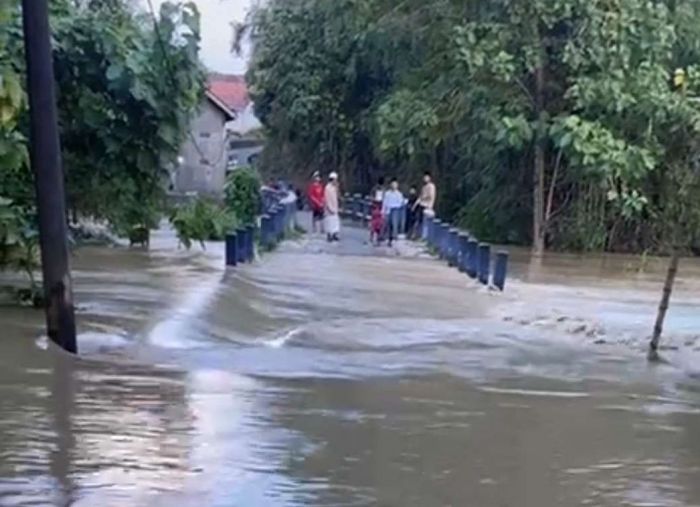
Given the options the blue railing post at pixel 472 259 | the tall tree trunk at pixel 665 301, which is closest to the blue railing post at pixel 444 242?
the blue railing post at pixel 472 259

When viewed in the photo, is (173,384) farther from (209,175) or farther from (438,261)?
(209,175)

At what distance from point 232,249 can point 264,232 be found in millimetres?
5439

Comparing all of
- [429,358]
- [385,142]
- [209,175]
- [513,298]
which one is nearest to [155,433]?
[429,358]

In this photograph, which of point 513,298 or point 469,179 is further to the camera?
point 469,179

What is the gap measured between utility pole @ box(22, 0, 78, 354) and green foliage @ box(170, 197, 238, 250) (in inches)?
470

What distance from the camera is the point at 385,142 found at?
39.7m

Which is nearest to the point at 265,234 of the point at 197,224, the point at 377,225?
the point at 197,224

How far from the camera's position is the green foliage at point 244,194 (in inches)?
1642

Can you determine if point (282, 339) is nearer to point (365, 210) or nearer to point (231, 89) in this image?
point (365, 210)

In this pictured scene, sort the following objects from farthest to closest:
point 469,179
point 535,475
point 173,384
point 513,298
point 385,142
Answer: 1. point 469,179
2. point 385,142
3. point 513,298
4. point 173,384
5. point 535,475

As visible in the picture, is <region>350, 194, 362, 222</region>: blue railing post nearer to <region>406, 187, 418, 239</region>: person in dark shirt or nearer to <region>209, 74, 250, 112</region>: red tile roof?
<region>406, 187, 418, 239</region>: person in dark shirt

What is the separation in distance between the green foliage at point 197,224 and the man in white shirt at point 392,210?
12.0ft

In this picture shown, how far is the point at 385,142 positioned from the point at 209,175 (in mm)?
31039

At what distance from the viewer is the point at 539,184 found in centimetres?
3991
